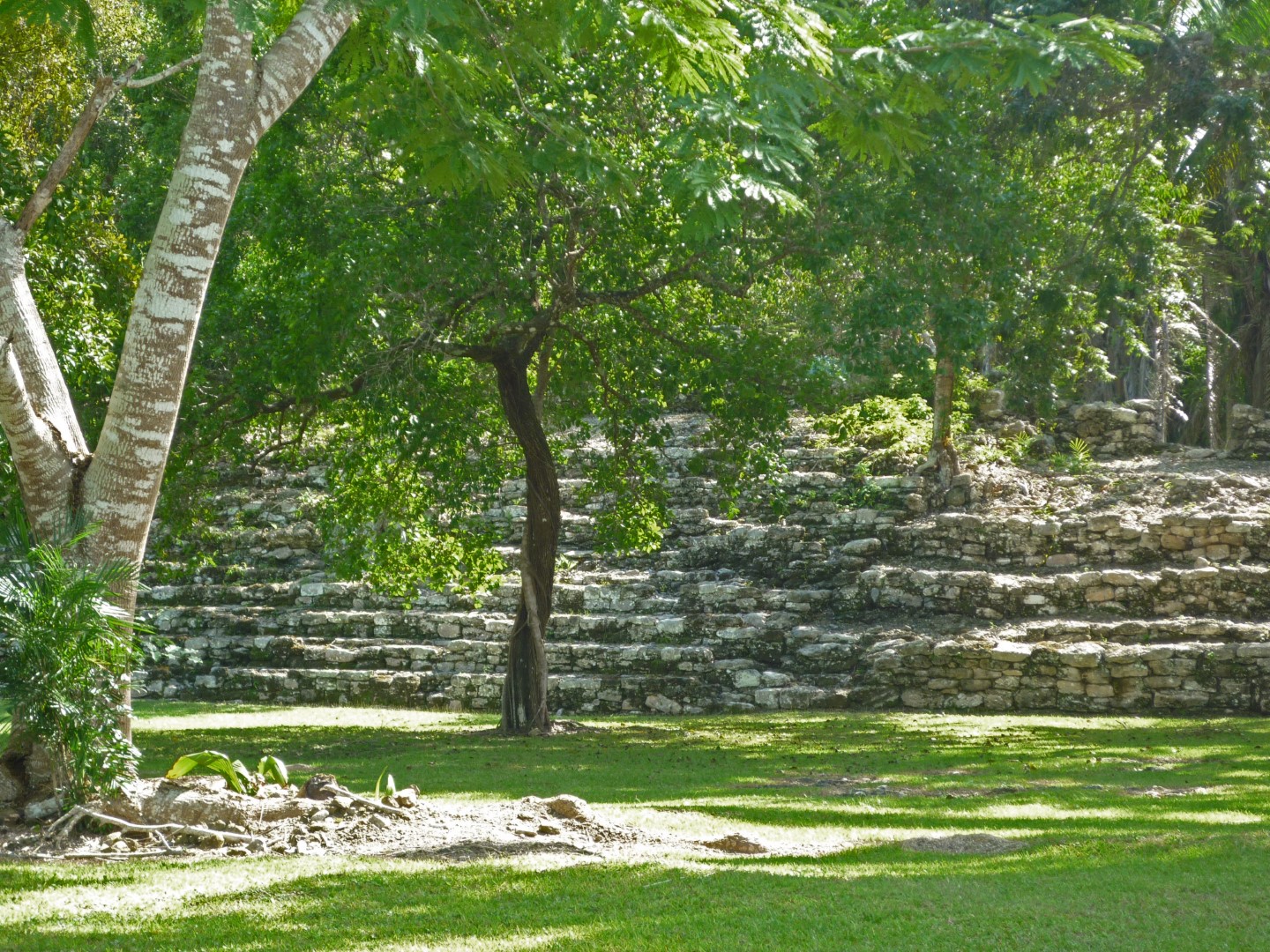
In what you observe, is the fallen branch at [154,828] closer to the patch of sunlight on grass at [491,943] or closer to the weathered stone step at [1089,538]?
the patch of sunlight on grass at [491,943]

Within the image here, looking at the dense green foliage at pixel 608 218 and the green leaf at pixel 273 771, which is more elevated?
the dense green foliage at pixel 608 218

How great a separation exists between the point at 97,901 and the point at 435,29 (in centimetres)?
Answer: 504

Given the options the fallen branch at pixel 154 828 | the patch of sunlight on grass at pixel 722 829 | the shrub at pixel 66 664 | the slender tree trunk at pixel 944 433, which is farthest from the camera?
the slender tree trunk at pixel 944 433

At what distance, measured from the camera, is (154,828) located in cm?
562

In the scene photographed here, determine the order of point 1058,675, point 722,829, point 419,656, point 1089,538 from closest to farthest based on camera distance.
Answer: point 722,829, point 1058,675, point 419,656, point 1089,538

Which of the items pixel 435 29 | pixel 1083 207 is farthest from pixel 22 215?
pixel 1083 207

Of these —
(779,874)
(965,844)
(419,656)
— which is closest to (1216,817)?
(965,844)

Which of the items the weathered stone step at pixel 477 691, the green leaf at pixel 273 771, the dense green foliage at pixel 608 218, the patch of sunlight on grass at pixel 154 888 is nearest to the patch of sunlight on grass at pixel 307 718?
the weathered stone step at pixel 477 691

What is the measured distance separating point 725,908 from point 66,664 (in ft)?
10.2

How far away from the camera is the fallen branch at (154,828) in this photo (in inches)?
219

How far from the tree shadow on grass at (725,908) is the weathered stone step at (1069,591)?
30.5 feet

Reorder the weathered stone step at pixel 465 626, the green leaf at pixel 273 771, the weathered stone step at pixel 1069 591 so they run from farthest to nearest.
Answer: the weathered stone step at pixel 465 626 → the weathered stone step at pixel 1069 591 → the green leaf at pixel 273 771

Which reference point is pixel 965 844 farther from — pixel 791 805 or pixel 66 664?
A: pixel 66 664

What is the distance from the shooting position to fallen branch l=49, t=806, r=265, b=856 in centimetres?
556
